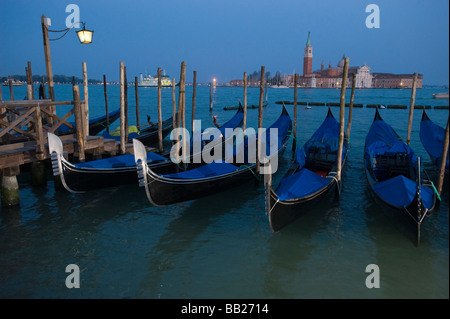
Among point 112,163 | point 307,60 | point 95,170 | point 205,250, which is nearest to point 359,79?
point 307,60

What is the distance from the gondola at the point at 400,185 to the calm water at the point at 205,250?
0.35 metres

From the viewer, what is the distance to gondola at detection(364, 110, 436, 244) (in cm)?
451

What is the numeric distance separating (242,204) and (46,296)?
12.4ft

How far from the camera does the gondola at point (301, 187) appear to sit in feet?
15.7

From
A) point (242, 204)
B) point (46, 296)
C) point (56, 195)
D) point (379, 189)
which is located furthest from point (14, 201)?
point (379, 189)

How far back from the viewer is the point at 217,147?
889 cm

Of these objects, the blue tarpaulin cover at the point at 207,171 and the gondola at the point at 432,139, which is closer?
the blue tarpaulin cover at the point at 207,171

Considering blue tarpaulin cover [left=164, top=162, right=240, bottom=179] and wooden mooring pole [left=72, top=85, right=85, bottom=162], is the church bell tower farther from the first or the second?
wooden mooring pole [left=72, top=85, right=85, bottom=162]

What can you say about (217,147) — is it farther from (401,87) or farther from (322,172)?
(401,87)

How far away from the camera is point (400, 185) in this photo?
5.34 meters

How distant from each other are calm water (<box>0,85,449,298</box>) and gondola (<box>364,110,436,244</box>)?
0.35m

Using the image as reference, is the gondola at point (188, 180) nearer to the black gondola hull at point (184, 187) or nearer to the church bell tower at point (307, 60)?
the black gondola hull at point (184, 187)

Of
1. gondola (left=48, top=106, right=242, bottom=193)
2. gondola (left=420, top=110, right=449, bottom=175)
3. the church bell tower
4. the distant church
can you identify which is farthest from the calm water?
the church bell tower

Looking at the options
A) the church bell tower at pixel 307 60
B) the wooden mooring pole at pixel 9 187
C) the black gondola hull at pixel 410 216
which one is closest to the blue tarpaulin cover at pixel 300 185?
the black gondola hull at pixel 410 216
